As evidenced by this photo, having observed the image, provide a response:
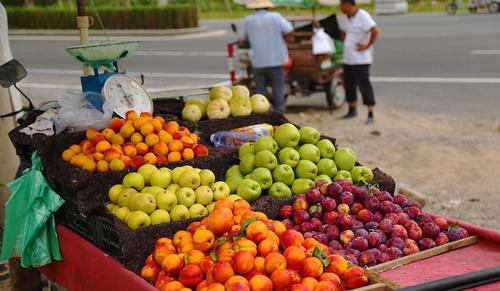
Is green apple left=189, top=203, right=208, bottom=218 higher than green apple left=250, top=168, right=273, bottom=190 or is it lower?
lower

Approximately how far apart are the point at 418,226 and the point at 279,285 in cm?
100

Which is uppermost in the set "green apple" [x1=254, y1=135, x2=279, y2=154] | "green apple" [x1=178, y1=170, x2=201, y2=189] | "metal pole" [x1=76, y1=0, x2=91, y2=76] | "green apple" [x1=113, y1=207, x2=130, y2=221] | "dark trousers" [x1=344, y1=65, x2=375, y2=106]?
"metal pole" [x1=76, y1=0, x2=91, y2=76]

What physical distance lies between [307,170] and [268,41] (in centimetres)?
593

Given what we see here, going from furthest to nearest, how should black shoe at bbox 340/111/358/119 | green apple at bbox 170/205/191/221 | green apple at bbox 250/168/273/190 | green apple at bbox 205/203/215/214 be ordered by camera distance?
black shoe at bbox 340/111/358/119 < green apple at bbox 250/168/273/190 < green apple at bbox 205/203/215/214 < green apple at bbox 170/205/191/221

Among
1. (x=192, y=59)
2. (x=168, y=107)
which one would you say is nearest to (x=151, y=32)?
(x=192, y=59)

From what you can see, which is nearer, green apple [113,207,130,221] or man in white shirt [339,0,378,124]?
green apple [113,207,130,221]

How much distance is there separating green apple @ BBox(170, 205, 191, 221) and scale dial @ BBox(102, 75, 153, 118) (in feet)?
3.71

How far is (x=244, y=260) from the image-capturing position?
112 inches

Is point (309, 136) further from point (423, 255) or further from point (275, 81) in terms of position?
point (275, 81)

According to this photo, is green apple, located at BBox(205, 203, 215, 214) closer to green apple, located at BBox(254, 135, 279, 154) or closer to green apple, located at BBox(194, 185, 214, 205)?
green apple, located at BBox(194, 185, 214, 205)

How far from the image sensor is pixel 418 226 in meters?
3.45

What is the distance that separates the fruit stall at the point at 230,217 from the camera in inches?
116

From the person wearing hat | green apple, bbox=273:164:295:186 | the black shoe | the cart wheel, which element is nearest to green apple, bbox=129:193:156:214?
green apple, bbox=273:164:295:186

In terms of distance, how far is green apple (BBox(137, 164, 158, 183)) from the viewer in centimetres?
378
